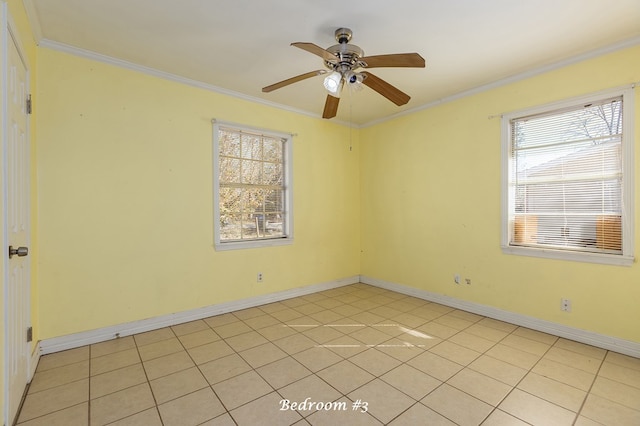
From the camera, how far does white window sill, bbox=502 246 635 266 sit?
8.24 feet

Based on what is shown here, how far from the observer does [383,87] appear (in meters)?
2.40

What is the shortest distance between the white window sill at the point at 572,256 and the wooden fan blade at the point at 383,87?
2029mm

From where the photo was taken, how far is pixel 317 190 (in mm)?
4426

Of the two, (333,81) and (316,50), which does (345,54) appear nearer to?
(333,81)

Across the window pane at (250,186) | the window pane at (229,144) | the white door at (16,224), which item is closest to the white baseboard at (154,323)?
the white door at (16,224)

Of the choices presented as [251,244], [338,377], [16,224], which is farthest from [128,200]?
[338,377]

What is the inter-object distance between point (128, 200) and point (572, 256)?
4298 millimetres

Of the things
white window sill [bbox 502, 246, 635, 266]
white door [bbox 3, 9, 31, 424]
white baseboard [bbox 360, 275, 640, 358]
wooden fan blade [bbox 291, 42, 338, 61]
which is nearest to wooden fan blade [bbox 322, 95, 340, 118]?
wooden fan blade [bbox 291, 42, 338, 61]

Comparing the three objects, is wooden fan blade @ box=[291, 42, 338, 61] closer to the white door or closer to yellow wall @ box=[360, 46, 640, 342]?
the white door

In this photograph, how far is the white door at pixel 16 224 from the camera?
1615 millimetres

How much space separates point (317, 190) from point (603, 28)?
10.8ft

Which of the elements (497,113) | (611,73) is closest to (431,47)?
(497,113)

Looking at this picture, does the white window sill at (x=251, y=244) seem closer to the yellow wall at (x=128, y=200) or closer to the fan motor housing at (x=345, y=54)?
the yellow wall at (x=128, y=200)

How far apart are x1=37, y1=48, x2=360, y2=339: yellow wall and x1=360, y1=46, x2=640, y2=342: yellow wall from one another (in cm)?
170
